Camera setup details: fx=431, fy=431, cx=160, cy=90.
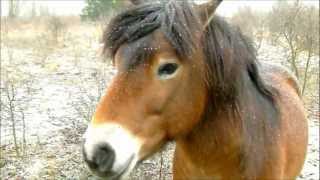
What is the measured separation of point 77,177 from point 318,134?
3741mm

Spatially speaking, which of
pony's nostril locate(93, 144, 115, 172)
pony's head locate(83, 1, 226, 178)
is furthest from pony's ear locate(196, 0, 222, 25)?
pony's nostril locate(93, 144, 115, 172)

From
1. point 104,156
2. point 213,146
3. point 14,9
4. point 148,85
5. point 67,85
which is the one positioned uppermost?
point 148,85

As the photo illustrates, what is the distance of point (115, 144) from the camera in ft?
5.96

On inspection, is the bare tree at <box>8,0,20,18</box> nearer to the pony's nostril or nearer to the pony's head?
the pony's head

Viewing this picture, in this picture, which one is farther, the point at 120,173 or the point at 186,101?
the point at 186,101

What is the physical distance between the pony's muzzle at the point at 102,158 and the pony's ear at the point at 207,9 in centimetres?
82

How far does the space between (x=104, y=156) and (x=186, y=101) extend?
529 mm

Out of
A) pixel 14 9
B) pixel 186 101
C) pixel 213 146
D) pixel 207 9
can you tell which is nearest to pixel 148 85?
pixel 186 101

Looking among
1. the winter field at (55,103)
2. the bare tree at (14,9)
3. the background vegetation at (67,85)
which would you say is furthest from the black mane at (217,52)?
the bare tree at (14,9)

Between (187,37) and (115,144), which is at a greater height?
(187,37)

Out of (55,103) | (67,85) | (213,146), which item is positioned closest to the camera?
(213,146)

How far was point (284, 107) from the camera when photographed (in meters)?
3.04

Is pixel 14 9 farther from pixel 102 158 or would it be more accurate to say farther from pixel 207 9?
pixel 102 158

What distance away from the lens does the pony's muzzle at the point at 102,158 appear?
1817 mm
